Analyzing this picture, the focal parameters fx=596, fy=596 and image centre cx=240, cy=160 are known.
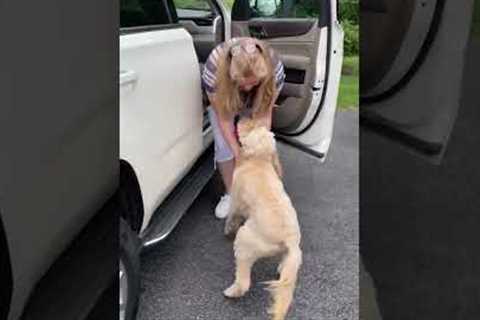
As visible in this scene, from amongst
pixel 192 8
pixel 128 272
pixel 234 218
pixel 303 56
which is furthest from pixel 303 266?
pixel 192 8

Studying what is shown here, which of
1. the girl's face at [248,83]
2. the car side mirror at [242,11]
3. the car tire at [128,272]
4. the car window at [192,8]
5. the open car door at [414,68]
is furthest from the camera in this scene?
the car window at [192,8]

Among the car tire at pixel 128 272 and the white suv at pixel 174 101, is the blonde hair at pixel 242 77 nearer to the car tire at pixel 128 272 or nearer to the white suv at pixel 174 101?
the white suv at pixel 174 101

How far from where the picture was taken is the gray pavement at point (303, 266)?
0.93 metres

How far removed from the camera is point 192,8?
1.60 m

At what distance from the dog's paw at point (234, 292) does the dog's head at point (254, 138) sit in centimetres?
23

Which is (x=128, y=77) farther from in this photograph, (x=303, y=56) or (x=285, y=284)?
(x=303, y=56)

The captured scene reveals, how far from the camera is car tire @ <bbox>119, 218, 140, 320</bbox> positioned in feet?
2.90

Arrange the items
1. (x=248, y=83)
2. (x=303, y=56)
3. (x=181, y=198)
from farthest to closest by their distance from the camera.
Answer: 1. (x=303, y=56)
2. (x=181, y=198)
3. (x=248, y=83)

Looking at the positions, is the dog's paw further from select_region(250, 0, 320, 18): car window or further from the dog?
select_region(250, 0, 320, 18): car window

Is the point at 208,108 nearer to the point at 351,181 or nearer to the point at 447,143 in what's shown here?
the point at 351,181

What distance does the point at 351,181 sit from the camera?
3.02 feet

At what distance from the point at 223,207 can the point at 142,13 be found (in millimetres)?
386

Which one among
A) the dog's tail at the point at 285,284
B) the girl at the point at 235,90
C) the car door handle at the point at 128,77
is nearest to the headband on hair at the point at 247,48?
the girl at the point at 235,90

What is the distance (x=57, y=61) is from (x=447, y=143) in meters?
0.52
